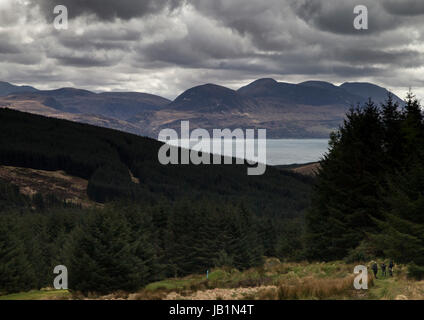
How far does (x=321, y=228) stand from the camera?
3597 centimetres

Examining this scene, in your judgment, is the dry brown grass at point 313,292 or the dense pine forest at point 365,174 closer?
the dry brown grass at point 313,292

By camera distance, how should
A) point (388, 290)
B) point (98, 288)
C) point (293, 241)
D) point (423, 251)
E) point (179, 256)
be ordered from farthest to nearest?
point (293, 241)
point (179, 256)
point (98, 288)
point (423, 251)
point (388, 290)

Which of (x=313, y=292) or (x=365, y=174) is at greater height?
(x=365, y=174)

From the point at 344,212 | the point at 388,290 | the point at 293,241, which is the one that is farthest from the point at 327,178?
the point at 293,241

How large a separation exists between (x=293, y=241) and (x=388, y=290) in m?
77.2

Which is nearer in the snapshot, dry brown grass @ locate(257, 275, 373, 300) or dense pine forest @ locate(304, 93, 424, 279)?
dry brown grass @ locate(257, 275, 373, 300)

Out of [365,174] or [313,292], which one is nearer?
[313,292]

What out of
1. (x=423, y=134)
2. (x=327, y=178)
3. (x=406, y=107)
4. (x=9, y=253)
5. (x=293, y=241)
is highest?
(x=406, y=107)
